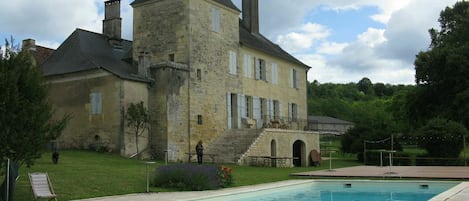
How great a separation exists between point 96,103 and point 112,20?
22.7ft

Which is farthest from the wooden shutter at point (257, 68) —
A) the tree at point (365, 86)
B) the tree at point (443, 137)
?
the tree at point (365, 86)

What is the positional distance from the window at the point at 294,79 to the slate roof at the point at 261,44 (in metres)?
0.69

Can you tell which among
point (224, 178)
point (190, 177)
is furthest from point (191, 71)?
point (190, 177)

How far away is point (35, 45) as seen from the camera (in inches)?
1302

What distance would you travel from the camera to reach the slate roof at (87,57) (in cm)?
2683

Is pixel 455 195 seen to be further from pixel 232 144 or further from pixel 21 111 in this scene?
pixel 232 144

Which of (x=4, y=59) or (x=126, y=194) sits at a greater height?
(x=4, y=59)

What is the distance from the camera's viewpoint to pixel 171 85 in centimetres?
2644

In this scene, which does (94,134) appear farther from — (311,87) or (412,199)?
(311,87)

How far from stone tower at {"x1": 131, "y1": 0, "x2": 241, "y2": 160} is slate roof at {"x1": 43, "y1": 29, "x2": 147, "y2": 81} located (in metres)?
1.28

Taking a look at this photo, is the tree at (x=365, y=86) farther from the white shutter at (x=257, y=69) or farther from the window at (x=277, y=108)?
the white shutter at (x=257, y=69)

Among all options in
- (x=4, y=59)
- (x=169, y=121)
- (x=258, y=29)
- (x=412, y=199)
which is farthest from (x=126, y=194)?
(x=258, y=29)

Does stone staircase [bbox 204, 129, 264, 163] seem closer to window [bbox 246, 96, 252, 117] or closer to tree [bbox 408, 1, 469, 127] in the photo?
window [bbox 246, 96, 252, 117]

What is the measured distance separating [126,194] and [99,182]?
1.54m
